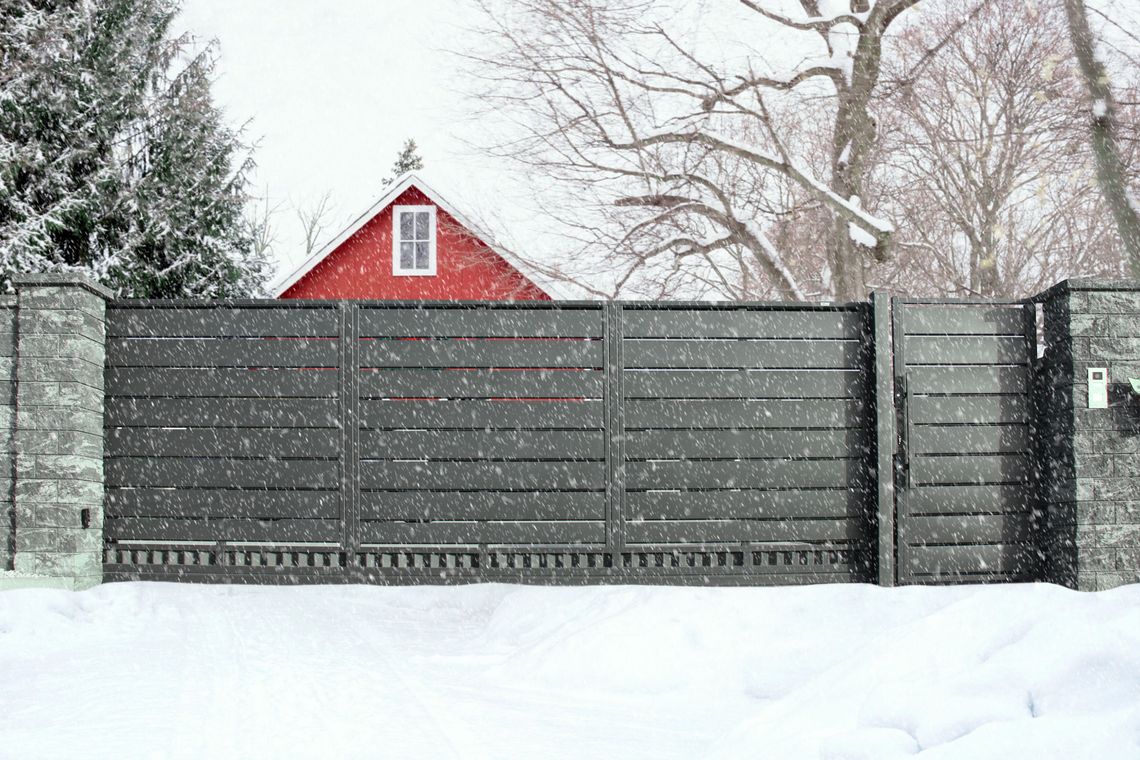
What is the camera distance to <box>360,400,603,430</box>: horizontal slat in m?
6.27

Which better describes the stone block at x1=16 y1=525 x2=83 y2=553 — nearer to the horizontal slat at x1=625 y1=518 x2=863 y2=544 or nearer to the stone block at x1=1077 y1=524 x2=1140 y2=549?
the horizontal slat at x1=625 y1=518 x2=863 y2=544

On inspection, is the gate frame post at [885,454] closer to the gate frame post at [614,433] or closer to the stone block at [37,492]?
the gate frame post at [614,433]

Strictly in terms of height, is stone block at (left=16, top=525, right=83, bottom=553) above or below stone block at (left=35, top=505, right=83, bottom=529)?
below

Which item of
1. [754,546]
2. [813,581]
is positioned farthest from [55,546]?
[813,581]

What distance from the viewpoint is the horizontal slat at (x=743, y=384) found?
6305mm

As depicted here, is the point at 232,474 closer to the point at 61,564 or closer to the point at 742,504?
the point at 61,564

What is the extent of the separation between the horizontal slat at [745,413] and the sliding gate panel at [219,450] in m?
1.94

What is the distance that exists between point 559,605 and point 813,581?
167cm

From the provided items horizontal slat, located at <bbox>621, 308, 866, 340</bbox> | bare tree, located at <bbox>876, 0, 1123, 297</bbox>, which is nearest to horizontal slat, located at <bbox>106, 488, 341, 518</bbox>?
horizontal slat, located at <bbox>621, 308, 866, 340</bbox>

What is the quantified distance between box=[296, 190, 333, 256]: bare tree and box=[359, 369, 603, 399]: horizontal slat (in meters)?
25.3

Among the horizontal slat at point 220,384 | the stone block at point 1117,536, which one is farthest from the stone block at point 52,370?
the stone block at point 1117,536

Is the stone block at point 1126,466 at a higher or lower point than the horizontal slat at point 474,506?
higher

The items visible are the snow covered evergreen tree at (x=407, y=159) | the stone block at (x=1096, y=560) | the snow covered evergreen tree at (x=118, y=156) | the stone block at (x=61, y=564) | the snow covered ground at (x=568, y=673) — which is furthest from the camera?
the snow covered evergreen tree at (x=407, y=159)

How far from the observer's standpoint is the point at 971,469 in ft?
20.8
